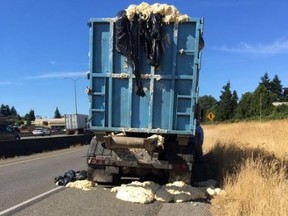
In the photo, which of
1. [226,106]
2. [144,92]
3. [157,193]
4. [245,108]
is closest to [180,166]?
[157,193]

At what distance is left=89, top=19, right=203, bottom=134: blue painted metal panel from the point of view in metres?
11.1

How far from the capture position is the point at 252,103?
92188 millimetres

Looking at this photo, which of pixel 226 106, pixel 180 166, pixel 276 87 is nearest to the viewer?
pixel 180 166

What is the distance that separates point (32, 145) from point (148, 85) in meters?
17.2

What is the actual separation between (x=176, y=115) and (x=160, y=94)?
0.59 m

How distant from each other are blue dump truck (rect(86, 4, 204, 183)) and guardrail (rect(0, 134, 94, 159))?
12615mm

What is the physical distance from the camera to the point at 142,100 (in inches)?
450

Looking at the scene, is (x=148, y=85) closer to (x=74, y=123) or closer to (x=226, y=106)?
(x=74, y=123)

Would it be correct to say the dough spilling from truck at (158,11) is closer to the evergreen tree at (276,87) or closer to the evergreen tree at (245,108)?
the evergreen tree at (245,108)

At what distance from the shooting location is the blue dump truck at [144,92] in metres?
11.1

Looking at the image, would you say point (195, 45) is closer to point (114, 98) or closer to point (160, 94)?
point (160, 94)

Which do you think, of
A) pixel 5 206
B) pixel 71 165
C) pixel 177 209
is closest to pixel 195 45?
pixel 177 209

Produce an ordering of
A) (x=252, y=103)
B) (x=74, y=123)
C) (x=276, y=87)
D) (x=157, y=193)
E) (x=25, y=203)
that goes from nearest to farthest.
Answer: (x=25, y=203) → (x=157, y=193) → (x=74, y=123) → (x=252, y=103) → (x=276, y=87)

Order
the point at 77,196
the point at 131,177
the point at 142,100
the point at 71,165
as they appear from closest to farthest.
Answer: the point at 77,196, the point at 142,100, the point at 131,177, the point at 71,165
